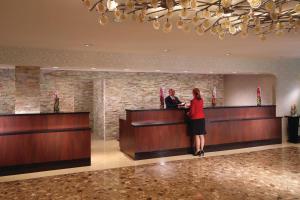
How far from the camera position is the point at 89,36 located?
486 centimetres

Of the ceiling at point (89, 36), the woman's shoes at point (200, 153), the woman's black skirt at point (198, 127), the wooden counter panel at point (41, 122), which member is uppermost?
the ceiling at point (89, 36)

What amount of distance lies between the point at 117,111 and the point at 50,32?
504 cm

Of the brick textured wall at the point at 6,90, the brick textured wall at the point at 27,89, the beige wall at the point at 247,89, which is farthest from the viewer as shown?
the beige wall at the point at 247,89

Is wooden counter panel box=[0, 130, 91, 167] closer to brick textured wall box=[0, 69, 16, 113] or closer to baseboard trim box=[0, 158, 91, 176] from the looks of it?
baseboard trim box=[0, 158, 91, 176]

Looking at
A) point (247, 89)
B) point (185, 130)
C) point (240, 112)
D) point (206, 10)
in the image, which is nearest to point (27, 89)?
point (185, 130)

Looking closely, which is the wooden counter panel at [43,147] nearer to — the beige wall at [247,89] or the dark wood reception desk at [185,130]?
the dark wood reception desk at [185,130]

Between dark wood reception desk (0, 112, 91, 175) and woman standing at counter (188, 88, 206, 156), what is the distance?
247cm

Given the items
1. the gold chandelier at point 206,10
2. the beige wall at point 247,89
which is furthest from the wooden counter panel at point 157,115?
the beige wall at point 247,89

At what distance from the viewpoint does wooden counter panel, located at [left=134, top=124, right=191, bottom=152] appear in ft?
21.0

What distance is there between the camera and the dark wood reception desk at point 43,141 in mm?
5265

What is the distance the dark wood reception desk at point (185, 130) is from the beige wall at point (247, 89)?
0.90m

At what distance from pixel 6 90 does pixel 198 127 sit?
610 cm

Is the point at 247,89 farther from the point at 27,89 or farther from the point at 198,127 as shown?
the point at 27,89

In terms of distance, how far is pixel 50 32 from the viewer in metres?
4.53
